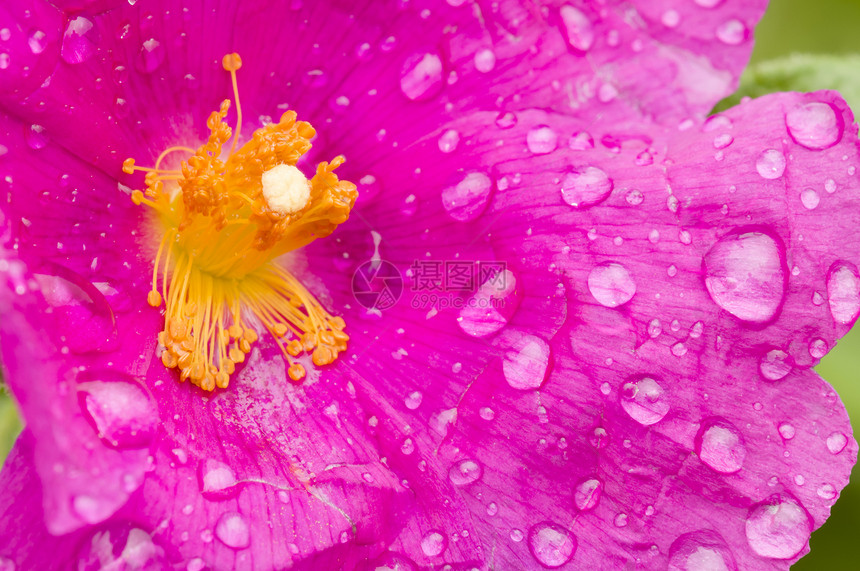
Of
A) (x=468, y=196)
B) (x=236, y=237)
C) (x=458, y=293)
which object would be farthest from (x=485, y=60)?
(x=236, y=237)

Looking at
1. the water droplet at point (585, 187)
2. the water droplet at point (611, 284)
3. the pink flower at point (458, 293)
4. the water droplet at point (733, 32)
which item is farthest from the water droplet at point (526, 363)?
the water droplet at point (733, 32)

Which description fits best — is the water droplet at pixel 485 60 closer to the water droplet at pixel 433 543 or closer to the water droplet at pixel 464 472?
the water droplet at pixel 464 472

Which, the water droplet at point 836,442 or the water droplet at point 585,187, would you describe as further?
the water droplet at point 585,187

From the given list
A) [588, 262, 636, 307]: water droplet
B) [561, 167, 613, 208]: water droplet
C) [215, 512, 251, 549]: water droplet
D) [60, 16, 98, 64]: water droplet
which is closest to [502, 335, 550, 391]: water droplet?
[588, 262, 636, 307]: water droplet

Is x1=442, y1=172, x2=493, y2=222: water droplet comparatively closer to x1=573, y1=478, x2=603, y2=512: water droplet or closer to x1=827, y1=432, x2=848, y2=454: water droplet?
x1=573, y1=478, x2=603, y2=512: water droplet

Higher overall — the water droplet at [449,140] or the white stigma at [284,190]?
the water droplet at [449,140]

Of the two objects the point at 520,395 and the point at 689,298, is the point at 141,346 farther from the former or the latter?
the point at 689,298

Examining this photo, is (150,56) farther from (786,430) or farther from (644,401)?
(786,430)
